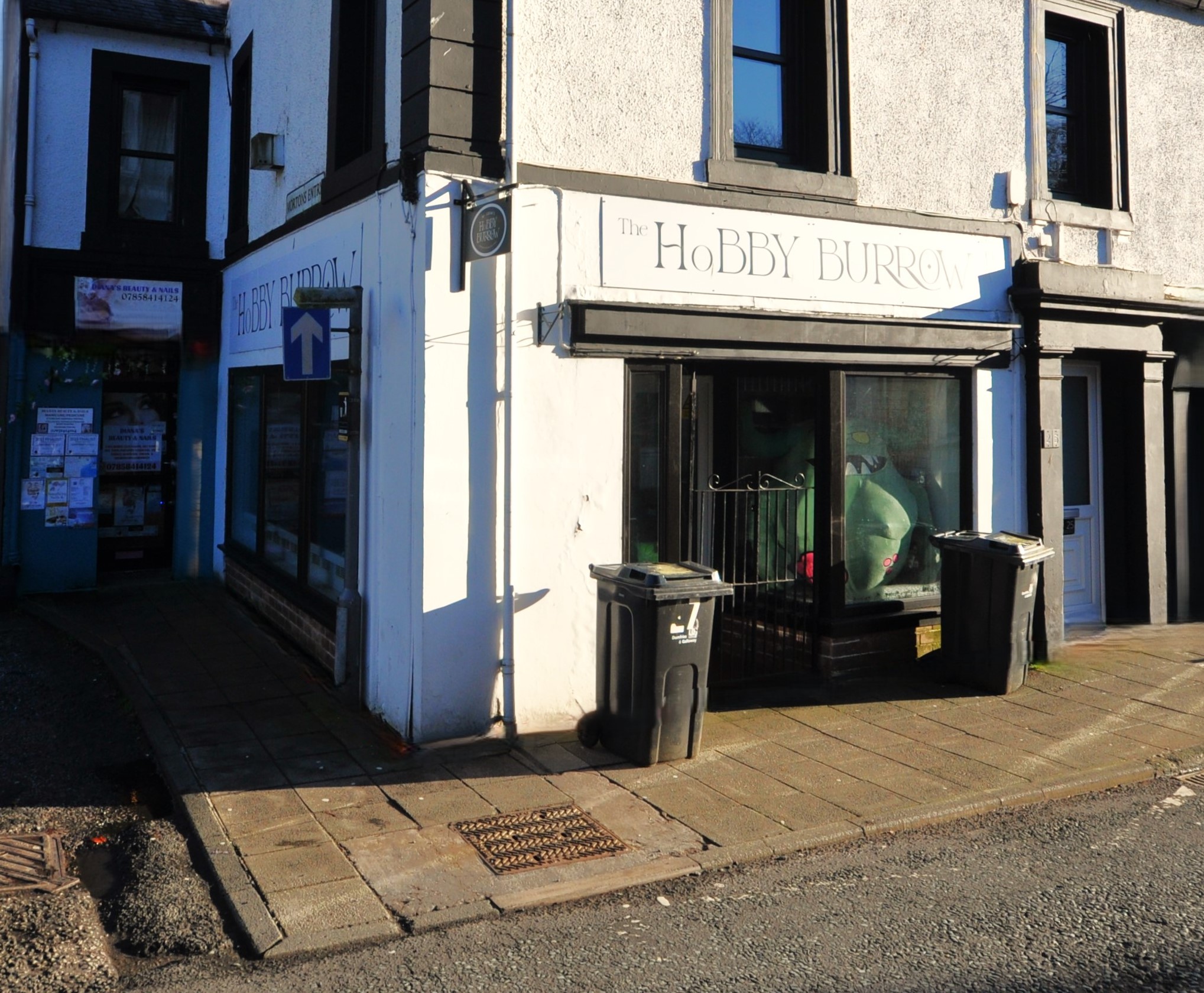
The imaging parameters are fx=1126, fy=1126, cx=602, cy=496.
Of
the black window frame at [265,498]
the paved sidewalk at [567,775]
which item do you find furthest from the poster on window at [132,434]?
the paved sidewalk at [567,775]

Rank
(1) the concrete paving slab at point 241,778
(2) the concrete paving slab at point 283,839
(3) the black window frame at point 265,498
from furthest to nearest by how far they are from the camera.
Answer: (3) the black window frame at point 265,498
(1) the concrete paving slab at point 241,778
(2) the concrete paving slab at point 283,839

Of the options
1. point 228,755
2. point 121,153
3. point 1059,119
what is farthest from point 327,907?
point 121,153

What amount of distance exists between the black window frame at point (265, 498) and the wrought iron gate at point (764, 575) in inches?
116

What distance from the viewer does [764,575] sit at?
29.1 ft

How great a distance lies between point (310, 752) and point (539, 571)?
5.79 feet

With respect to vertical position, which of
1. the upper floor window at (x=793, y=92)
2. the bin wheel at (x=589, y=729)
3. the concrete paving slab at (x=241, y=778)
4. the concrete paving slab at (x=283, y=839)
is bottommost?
the concrete paving slab at (x=283, y=839)

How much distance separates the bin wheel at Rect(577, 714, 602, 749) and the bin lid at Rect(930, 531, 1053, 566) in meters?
3.15

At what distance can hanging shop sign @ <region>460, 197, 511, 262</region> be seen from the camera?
256 inches

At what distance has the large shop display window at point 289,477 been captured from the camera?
28.5 ft

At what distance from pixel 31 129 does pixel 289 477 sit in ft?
15.7

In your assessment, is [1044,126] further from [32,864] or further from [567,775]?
[32,864]

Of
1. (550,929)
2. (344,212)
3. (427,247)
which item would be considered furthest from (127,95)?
(550,929)

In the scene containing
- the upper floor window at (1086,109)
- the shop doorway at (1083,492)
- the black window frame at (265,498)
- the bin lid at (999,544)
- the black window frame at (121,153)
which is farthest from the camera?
the black window frame at (121,153)

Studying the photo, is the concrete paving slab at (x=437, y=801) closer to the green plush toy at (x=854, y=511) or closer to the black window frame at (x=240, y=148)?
the green plush toy at (x=854, y=511)
